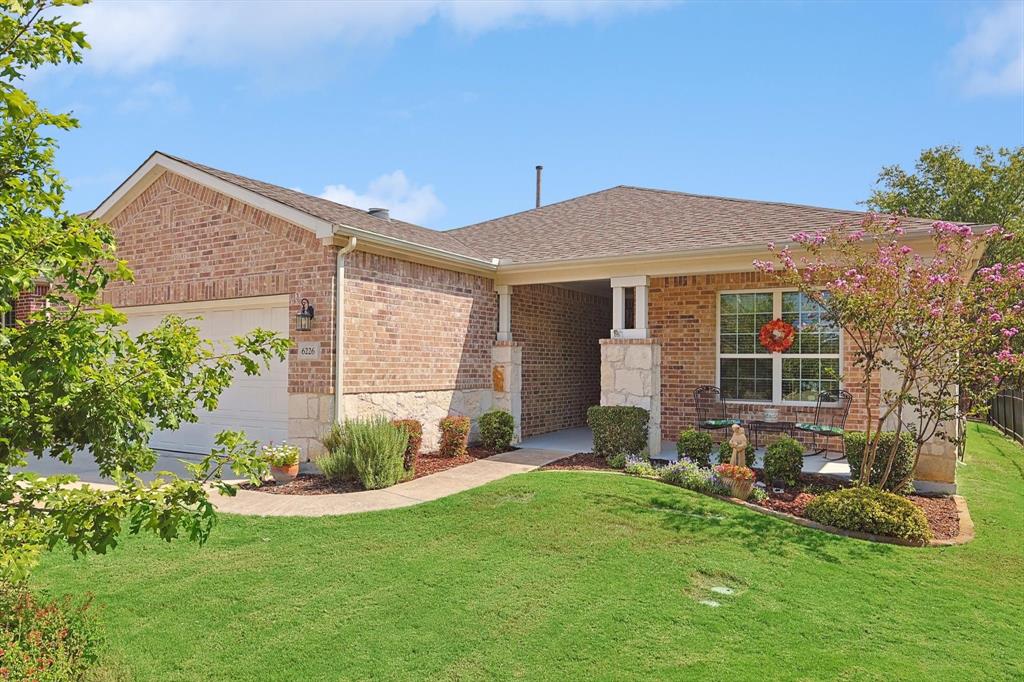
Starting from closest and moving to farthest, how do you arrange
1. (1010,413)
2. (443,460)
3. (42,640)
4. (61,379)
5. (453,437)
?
(61,379) → (42,640) → (443,460) → (453,437) → (1010,413)

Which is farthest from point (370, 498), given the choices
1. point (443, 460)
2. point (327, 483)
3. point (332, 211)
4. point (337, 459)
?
point (332, 211)

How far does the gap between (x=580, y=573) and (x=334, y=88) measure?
8484 millimetres

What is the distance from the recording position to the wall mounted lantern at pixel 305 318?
9.12 meters

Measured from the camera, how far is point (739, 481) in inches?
299

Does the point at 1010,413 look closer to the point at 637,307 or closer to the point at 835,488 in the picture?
the point at 835,488

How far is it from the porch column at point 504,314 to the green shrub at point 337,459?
4217 millimetres

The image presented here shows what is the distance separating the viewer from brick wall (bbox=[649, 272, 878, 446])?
468 inches

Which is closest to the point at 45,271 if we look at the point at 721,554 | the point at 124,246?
the point at 721,554

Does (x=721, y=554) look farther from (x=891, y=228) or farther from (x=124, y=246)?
(x=124, y=246)

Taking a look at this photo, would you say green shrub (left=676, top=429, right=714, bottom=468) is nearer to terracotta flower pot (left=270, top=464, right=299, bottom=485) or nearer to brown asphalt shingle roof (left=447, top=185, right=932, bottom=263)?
brown asphalt shingle roof (left=447, top=185, right=932, bottom=263)

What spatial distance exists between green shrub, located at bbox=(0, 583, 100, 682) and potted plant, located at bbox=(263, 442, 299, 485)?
4490 millimetres

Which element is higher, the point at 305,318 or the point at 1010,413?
the point at 305,318

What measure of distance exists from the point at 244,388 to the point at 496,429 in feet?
13.7

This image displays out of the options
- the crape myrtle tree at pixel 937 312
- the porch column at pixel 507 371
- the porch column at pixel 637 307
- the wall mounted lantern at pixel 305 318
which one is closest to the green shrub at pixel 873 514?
the crape myrtle tree at pixel 937 312
